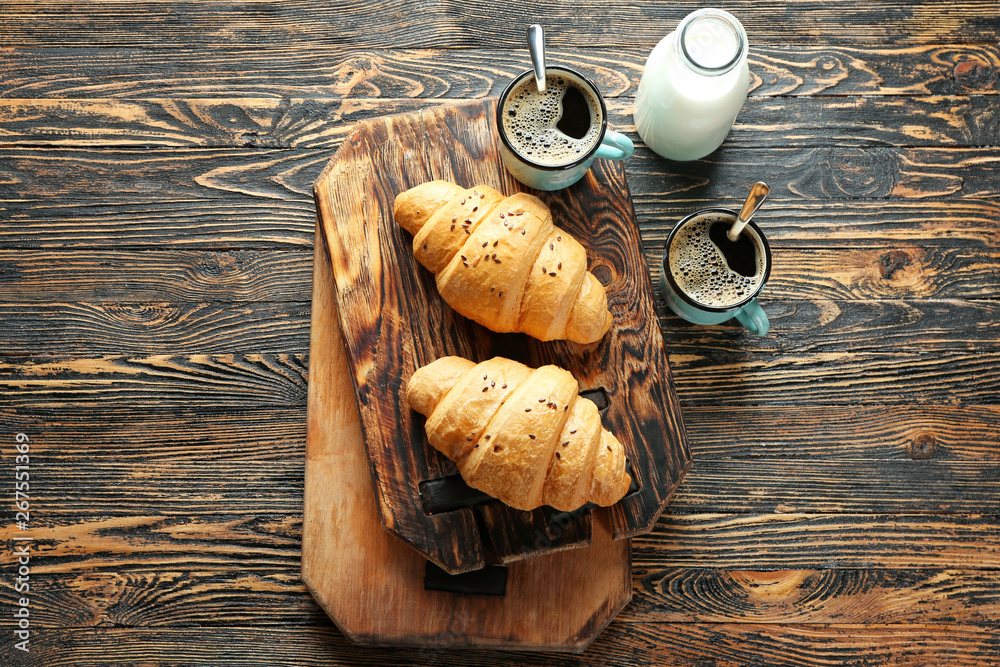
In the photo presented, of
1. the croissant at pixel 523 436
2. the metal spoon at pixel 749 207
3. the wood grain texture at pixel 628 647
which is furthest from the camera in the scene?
the wood grain texture at pixel 628 647

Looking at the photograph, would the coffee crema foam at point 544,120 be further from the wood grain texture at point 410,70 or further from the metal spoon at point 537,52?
the wood grain texture at point 410,70

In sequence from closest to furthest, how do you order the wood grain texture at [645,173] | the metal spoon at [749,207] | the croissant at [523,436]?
the croissant at [523,436] < the metal spoon at [749,207] < the wood grain texture at [645,173]

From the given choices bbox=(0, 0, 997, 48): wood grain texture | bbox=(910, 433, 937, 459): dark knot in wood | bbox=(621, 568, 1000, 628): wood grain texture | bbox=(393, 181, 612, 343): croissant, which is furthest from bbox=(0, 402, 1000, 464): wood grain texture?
bbox=(0, 0, 997, 48): wood grain texture

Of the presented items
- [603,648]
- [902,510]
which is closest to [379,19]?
[603,648]

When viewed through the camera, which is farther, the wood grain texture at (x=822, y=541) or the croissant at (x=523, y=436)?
the wood grain texture at (x=822, y=541)

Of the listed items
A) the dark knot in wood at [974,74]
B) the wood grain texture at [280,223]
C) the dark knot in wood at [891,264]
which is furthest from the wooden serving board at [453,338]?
the dark knot in wood at [974,74]

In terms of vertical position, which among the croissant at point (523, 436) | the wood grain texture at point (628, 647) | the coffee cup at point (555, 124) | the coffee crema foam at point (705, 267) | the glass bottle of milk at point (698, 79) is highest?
the glass bottle of milk at point (698, 79)

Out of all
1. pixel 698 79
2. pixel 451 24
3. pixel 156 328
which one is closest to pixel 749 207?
pixel 698 79
